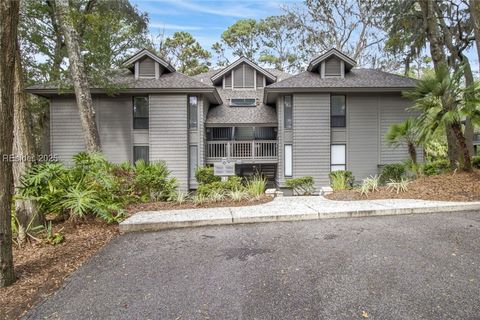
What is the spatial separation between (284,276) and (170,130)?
35.5 ft

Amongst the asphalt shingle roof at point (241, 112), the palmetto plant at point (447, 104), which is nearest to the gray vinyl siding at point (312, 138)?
the asphalt shingle roof at point (241, 112)

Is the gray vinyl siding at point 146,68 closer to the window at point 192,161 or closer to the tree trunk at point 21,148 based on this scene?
the window at point 192,161

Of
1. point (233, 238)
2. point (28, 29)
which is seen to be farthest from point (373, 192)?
point (28, 29)

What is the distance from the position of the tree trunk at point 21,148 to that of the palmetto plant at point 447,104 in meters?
9.48

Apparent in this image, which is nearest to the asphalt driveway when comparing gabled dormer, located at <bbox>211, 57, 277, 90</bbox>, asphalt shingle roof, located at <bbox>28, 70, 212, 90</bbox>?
asphalt shingle roof, located at <bbox>28, 70, 212, 90</bbox>

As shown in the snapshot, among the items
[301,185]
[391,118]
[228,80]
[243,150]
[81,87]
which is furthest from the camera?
[228,80]

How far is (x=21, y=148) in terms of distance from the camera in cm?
448

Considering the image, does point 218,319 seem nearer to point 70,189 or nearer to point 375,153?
point 70,189

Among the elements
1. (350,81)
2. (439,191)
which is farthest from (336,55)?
(439,191)

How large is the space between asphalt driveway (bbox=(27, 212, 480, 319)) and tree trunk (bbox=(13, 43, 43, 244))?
1.51 m

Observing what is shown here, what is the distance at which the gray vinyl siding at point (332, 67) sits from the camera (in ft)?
44.1

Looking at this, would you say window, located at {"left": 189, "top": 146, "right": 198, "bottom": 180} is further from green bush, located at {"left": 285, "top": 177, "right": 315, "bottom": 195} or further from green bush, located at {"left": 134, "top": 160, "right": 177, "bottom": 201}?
green bush, located at {"left": 134, "top": 160, "right": 177, "bottom": 201}

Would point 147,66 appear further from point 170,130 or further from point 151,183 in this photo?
point 151,183

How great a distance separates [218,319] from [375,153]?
42.3ft
